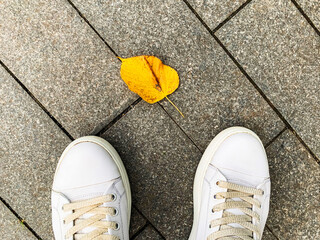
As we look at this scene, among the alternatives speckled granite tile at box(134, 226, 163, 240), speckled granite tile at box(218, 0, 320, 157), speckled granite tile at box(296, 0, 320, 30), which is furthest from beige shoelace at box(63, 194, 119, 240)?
speckled granite tile at box(296, 0, 320, 30)

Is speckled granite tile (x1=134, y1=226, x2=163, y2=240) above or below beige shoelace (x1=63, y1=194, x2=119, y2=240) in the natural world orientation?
below

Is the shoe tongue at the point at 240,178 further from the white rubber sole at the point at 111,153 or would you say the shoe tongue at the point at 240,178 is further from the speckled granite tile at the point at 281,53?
the white rubber sole at the point at 111,153

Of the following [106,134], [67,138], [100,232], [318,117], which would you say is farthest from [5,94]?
[318,117]

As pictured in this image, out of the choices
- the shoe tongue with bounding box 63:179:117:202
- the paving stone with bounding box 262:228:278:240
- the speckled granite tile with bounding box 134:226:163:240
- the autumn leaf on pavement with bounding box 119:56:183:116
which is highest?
the autumn leaf on pavement with bounding box 119:56:183:116

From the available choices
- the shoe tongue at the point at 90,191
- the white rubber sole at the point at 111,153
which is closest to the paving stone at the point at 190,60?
the white rubber sole at the point at 111,153

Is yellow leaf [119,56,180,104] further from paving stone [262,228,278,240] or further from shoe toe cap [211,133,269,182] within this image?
paving stone [262,228,278,240]

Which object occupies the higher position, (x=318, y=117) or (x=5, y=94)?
(x=5, y=94)

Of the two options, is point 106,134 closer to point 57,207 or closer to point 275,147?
point 57,207
